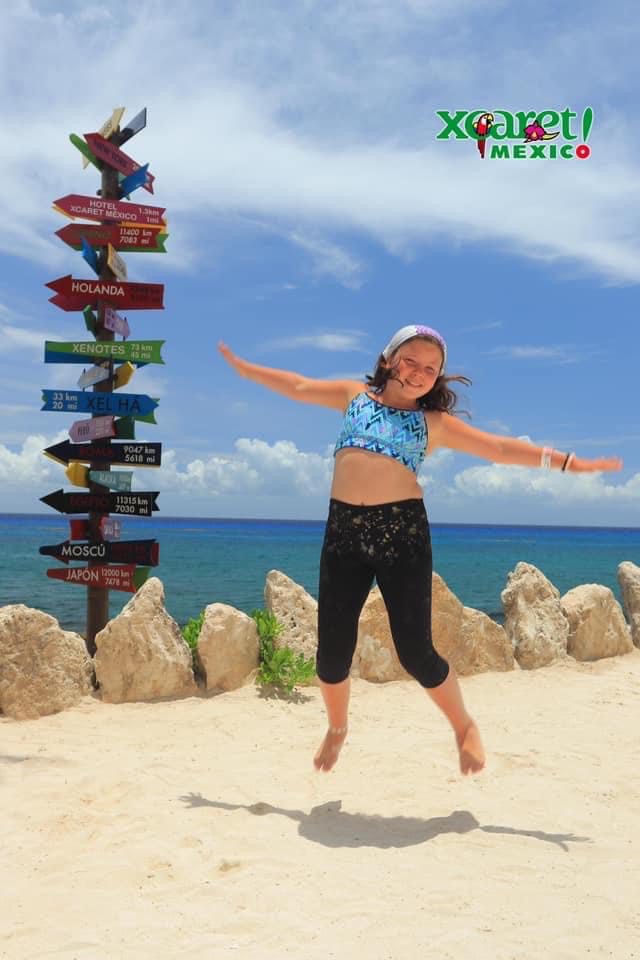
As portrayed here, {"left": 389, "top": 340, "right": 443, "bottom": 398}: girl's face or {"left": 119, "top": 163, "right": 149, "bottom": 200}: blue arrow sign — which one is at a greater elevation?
{"left": 119, "top": 163, "right": 149, "bottom": 200}: blue arrow sign

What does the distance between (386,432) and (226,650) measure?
323 centimetres

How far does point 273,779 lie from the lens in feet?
16.5

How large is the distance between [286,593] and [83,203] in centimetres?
402

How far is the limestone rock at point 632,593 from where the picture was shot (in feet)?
29.7

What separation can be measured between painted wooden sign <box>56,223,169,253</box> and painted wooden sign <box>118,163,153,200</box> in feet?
1.38

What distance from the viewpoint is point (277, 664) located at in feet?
22.1

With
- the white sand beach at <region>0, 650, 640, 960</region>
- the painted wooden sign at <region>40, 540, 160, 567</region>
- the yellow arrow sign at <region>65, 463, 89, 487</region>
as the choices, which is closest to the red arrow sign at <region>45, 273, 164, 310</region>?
the yellow arrow sign at <region>65, 463, 89, 487</region>

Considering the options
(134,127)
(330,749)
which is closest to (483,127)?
(134,127)

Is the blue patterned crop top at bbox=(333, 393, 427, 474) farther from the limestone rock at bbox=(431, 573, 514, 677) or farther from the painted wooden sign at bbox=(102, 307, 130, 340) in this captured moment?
the painted wooden sign at bbox=(102, 307, 130, 340)

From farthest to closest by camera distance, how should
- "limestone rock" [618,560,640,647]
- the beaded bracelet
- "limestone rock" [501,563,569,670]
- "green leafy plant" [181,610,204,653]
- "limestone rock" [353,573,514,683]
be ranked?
"limestone rock" [618,560,640,647] < "limestone rock" [501,563,569,670] < "limestone rock" [353,573,514,683] < "green leafy plant" [181,610,204,653] < the beaded bracelet

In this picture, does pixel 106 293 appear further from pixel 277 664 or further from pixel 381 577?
pixel 381 577

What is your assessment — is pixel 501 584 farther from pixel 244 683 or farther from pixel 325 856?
pixel 325 856

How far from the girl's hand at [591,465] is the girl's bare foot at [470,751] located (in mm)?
1476

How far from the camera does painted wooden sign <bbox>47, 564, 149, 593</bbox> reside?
740 centimetres
